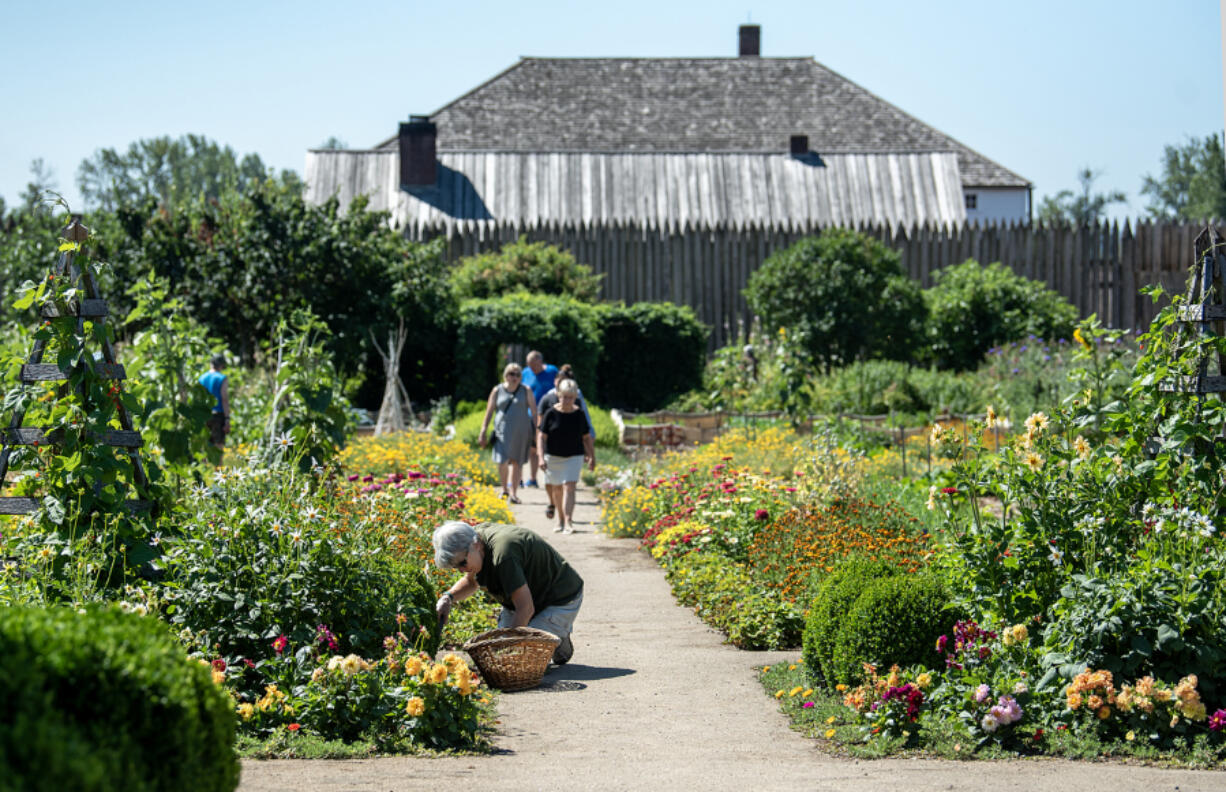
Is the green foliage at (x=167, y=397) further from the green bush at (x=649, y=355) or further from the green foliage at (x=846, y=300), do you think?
the green foliage at (x=846, y=300)

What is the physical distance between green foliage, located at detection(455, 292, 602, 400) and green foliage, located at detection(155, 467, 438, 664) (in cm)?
1086

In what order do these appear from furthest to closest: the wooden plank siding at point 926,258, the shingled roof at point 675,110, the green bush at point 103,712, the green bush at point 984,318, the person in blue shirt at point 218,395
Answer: the shingled roof at point 675,110 → the wooden plank siding at point 926,258 → the green bush at point 984,318 → the person in blue shirt at point 218,395 → the green bush at point 103,712

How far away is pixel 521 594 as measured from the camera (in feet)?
19.4

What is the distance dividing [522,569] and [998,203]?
33.6 meters

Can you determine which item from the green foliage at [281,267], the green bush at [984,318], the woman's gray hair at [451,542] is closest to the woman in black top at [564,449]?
the woman's gray hair at [451,542]

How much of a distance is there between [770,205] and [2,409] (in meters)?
20.5

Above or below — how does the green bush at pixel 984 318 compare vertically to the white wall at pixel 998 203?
below

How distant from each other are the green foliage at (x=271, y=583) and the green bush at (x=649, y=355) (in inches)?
512

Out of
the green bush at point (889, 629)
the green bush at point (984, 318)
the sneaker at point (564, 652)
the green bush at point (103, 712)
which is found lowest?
the sneaker at point (564, 652)

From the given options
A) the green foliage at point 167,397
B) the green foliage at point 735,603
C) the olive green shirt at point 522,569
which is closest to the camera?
the olive green shirt at point 522,569

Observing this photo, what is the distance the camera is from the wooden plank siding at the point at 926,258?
2045 centimetres

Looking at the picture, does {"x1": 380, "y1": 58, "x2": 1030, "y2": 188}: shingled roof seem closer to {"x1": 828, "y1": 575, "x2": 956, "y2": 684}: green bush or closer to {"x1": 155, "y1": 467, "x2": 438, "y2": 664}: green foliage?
{"x1": 155, "y1": 467, "x2": 438, "y2": 664}: green foliage

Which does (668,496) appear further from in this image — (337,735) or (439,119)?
(439,119)

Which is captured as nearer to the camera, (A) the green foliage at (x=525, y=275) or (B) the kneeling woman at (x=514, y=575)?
(B) the kneeling woman at (x=514, y=575)
